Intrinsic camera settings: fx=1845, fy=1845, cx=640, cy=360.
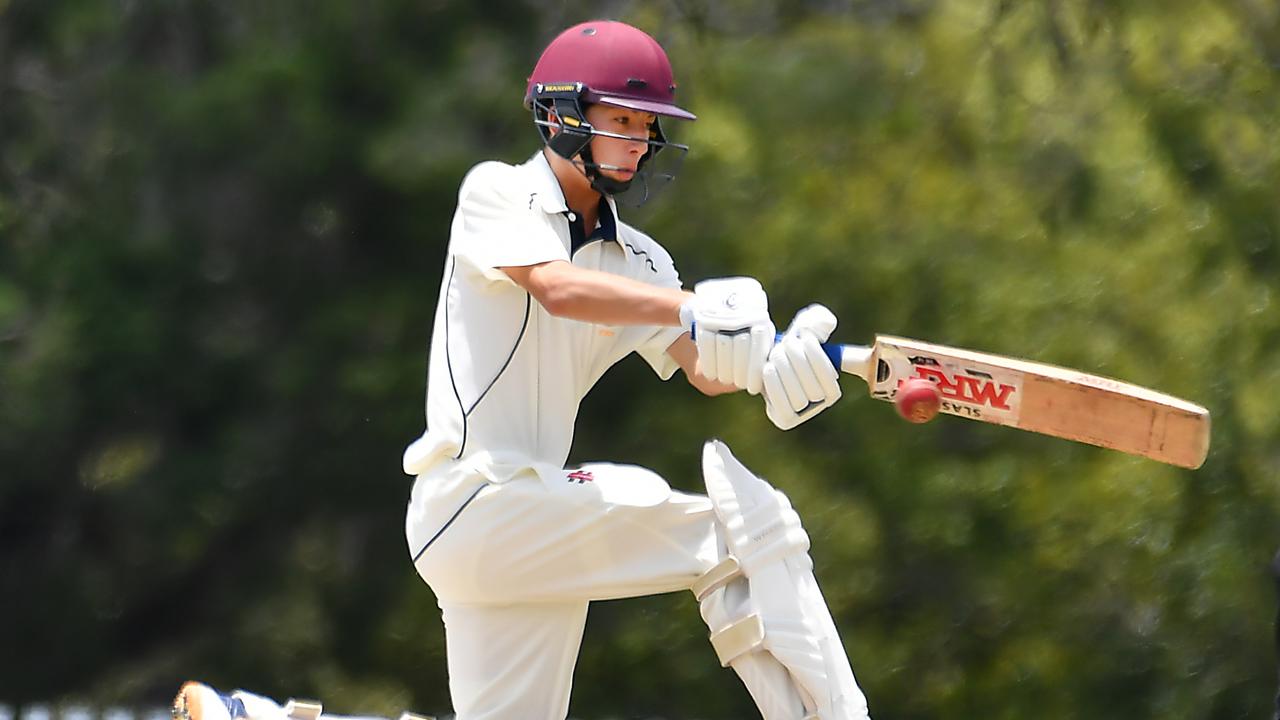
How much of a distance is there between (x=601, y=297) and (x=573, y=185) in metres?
0.34

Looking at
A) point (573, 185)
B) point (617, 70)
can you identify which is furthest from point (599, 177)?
point (617, 70)

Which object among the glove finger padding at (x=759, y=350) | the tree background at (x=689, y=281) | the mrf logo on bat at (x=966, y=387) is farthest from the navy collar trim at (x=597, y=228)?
the tree background at (x=689, y=281)

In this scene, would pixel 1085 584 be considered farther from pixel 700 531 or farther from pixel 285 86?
pixel 700 531

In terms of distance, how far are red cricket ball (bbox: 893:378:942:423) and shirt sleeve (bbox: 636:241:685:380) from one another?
1.83 ft

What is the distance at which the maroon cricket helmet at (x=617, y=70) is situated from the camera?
295 centimetres

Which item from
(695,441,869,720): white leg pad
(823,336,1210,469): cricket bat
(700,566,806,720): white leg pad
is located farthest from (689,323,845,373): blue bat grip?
(700,566,806,720): white leg pad

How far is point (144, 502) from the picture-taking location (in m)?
7.13

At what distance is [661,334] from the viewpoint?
10.2 ft

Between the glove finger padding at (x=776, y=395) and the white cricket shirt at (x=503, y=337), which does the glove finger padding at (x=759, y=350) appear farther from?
the white cricket shirt at (x=503, y=337)

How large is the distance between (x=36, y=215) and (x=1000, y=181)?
368 cm

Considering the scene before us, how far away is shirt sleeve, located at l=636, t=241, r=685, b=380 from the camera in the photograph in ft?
10.2

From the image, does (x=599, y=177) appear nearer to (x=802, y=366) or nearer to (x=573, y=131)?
(x=573, y=131)

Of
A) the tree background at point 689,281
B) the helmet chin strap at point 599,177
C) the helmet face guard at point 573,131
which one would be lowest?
the tree background at point 689,281

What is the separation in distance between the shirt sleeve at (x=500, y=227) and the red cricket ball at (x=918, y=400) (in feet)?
1.86
